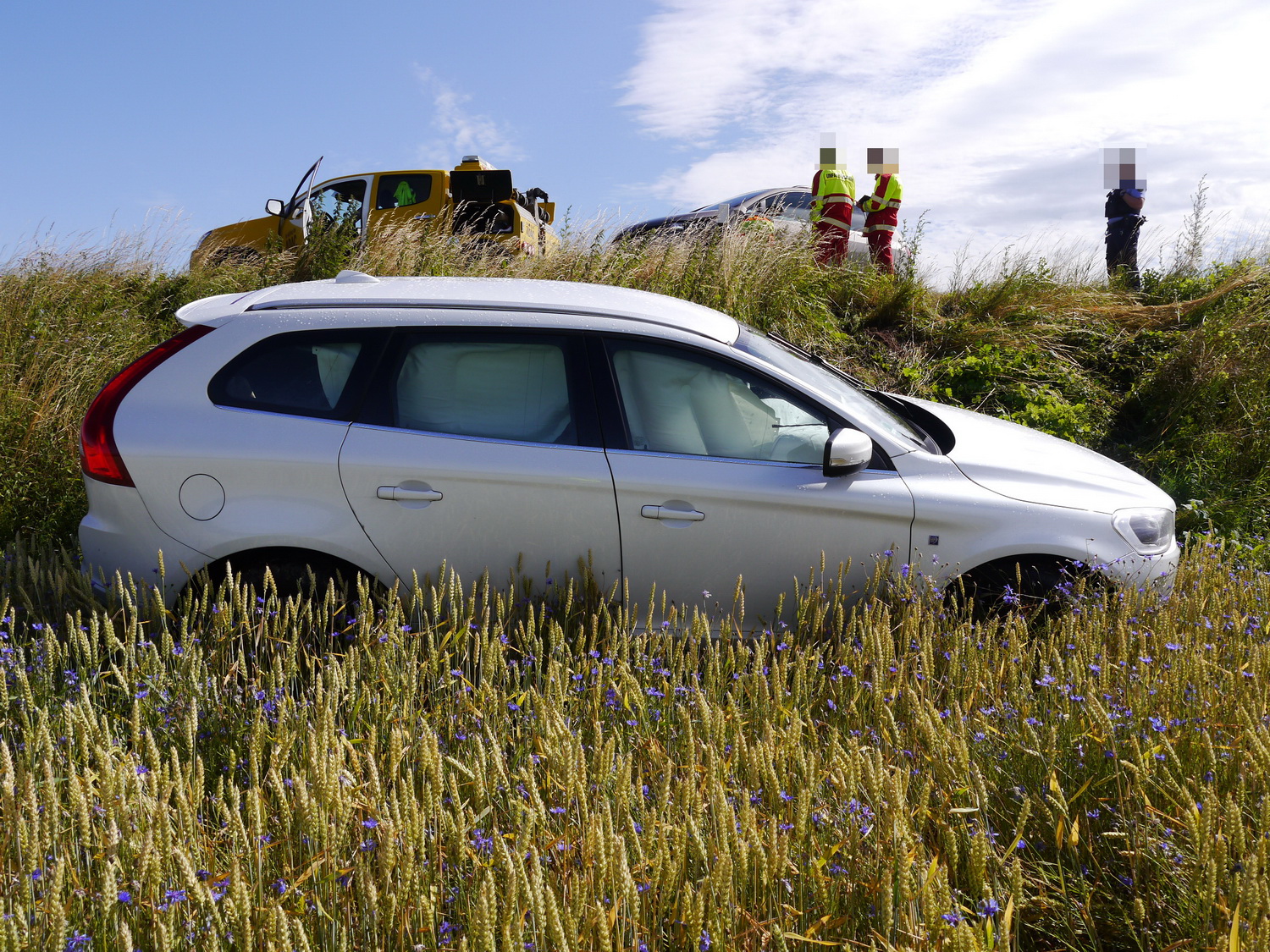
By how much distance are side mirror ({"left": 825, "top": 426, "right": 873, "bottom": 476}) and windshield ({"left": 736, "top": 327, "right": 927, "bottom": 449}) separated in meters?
0.23

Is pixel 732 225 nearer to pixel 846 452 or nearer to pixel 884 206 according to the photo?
pixel 884 206

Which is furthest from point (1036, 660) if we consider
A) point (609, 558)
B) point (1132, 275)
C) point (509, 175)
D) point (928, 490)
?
point (509, 175)

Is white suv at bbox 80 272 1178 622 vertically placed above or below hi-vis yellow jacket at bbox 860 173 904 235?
below

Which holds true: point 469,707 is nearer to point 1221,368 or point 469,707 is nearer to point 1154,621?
point 1154,621

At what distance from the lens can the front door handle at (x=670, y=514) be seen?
380 cm

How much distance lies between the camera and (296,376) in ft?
12.5

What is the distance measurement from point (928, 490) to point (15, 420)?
229 inches

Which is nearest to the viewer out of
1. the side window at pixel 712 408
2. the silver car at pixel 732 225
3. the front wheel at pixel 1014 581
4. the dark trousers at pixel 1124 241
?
the side window at pixel 712 408

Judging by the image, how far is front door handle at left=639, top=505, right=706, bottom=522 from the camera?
150 inches

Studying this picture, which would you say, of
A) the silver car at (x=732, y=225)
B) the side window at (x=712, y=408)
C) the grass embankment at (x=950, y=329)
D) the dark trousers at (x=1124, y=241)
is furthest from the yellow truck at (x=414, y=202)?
the side window at (x=712, y=408)

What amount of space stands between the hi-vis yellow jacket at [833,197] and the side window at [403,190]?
19.7ft

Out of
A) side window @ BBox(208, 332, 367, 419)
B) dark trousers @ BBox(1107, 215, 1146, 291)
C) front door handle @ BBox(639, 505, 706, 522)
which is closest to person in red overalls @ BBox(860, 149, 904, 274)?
dark trousers @ BBox(1107, 215, 1146, 291)

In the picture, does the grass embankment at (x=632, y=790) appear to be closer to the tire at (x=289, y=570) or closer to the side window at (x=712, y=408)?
the tire at (x=289, y=570)

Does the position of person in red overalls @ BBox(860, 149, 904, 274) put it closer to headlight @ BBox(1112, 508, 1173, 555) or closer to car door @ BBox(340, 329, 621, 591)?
headlight @ BBox(1112, 508, 1173, 555)
